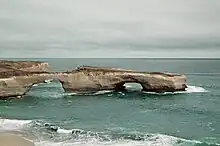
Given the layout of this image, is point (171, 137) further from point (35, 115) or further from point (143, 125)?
point (35, 115)

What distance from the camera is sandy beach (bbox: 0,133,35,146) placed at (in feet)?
82.7

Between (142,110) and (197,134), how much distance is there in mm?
13144

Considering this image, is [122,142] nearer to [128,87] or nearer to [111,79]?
[111,79]

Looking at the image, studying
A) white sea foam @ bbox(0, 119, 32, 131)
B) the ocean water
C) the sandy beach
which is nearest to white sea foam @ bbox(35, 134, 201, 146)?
the ocean water

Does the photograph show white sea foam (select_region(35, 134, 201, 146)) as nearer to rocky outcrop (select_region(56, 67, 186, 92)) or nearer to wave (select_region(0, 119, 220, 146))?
wave (select_region(0, 119, 220, 146))

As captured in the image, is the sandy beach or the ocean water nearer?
the sandy beach

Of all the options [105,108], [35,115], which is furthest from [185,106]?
[35,115]

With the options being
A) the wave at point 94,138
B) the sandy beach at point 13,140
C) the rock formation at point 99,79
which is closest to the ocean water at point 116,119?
the wave at point 94,138

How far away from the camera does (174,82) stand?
5862 cm

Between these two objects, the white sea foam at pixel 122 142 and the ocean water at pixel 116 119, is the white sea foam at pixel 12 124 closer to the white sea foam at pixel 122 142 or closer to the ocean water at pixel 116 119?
the ocean water at pixel 116 119

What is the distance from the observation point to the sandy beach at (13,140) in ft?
82.7

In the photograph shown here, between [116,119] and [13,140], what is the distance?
12658 mm

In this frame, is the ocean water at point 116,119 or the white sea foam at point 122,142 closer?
the white sea foam at point 122,142

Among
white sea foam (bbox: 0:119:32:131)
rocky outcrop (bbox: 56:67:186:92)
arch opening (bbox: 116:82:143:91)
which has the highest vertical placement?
rocky outcrop (bbox: 56:67:186:92)
